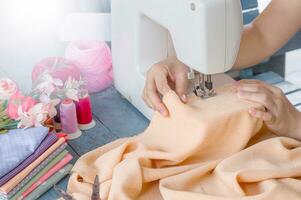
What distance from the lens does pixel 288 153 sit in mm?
996

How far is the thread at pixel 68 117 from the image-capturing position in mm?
1258

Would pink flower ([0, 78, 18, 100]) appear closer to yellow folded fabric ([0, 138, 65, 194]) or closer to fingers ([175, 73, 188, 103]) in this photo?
yellow folded fabric ([0, 138, 65, 194])

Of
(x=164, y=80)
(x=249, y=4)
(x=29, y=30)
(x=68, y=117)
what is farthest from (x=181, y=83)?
(x=249, y=4)

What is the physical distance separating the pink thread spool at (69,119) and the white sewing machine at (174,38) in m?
0.17

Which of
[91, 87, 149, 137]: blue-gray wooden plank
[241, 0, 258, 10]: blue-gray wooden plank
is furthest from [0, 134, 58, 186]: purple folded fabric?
[241, 0, 258, 10]: blue-gray wooden plank

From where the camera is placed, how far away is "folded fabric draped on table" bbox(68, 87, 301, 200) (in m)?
0.94

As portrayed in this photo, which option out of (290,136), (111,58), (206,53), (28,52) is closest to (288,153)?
(290,136)

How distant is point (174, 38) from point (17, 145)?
0.38 metres

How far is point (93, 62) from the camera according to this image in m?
1.46

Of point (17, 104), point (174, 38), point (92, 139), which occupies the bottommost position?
point (92, 139)

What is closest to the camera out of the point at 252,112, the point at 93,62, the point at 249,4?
the point at 252,112

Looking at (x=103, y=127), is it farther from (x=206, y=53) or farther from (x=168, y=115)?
(x=206, y=53)

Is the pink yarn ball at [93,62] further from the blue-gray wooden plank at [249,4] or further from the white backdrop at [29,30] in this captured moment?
the blue-gray wooden plank at [249,4]

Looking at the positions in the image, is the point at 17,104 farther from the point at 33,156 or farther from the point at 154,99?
the point at 154,99
